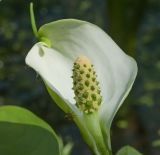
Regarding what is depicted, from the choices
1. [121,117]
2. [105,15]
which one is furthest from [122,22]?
[121,117]

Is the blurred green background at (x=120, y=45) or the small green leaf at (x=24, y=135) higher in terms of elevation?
the small green leaf at (x=24, y=135)

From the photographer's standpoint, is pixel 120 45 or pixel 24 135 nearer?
pixel 24 135

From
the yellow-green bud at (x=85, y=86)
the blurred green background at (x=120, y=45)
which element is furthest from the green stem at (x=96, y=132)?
the blurred green background at (x=120, y=45)

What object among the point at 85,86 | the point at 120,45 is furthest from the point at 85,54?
the point at 120,45

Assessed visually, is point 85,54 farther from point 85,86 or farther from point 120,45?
point 120,45

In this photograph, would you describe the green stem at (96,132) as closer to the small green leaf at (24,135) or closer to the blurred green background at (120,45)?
the small green leaf at (24,135)


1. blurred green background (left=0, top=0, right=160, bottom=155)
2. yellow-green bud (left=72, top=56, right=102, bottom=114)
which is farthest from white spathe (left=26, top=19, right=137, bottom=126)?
blurred green background (left=0, top=0, right=160, bottom=155)
